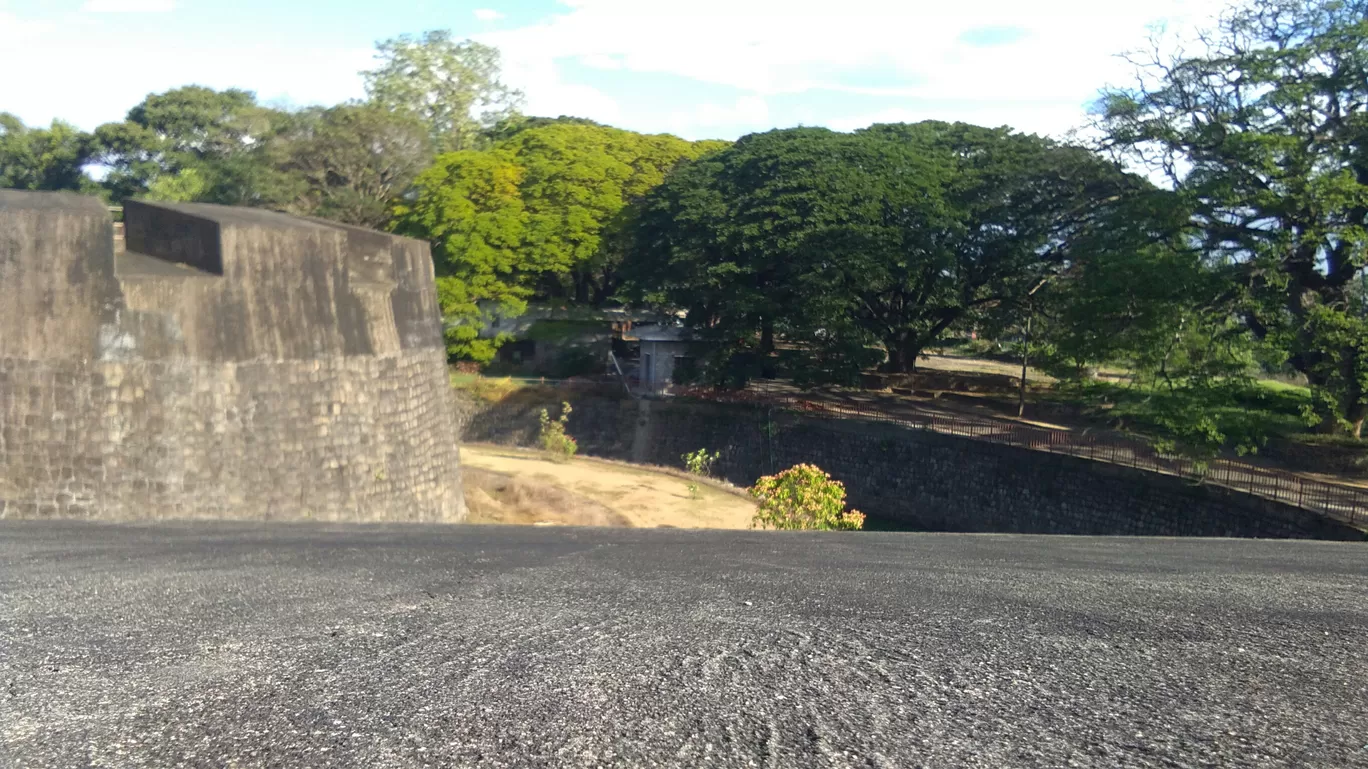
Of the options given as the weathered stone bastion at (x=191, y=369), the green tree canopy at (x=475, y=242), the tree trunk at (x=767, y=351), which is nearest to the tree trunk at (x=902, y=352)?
the tree trunk at (x=767, y=351)

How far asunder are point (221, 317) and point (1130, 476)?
613 inches

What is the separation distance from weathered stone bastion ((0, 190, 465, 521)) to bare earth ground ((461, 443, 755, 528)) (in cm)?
399

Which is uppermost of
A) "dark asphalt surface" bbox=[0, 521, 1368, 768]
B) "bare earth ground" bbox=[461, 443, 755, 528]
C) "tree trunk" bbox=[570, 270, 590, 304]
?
"tree trunk" bbox=[570, 270, 590, 304]

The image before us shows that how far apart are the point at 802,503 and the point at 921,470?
29.4ft

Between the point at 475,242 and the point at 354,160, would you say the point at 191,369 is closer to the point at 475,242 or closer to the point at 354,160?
the point at 475,242

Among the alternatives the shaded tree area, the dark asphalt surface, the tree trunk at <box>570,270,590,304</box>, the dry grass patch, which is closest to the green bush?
the dry grass patch

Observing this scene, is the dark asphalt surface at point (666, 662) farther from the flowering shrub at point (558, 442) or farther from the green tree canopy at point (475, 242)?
the green tree canopy at point (475, 242)

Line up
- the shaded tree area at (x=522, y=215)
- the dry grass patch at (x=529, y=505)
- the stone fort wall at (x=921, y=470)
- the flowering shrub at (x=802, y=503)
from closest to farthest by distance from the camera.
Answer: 1. the flowering shrub at (x=802, y=503)
2. the stone fort wall at (x=921, y=470)
3. the dry grass patch at (x=529, y=505)
4. the shaded tree area at (x=522, y=215)

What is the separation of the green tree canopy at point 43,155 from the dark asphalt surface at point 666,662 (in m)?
41.4

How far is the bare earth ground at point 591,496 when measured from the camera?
17922mm

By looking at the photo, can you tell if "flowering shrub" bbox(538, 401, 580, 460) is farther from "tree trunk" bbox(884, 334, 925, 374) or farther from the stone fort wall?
"tree trunk" bbox(884, 334, 925, 374)

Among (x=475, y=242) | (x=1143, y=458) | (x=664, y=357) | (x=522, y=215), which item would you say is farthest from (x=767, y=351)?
(x=1143, y=458)

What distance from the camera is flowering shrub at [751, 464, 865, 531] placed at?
1498 cm

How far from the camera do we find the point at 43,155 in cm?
4162
